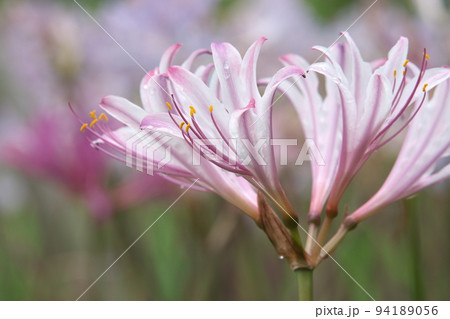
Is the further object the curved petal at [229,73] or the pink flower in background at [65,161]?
the pink flower in background at [65,161]

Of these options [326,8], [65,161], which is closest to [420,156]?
[65,161]

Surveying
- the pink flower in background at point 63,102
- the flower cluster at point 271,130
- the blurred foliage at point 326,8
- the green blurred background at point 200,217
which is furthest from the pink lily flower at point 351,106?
the blurred foliage at point 326,8

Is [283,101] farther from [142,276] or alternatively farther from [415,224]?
[415,224]

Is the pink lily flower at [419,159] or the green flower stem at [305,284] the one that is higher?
the pink lily flower at [419,159]

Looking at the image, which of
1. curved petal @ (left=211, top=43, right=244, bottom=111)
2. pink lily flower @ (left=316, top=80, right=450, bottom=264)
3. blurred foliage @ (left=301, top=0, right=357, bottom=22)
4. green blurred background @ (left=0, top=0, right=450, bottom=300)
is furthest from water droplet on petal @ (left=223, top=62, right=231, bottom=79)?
blurred foliage @ (left=301, top=0, right=357, bottom=22)

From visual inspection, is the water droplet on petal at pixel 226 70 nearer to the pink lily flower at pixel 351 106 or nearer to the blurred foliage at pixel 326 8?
the pink lily flower at pixel 351 106

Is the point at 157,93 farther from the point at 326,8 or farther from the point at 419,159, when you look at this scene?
the point at 326,8
